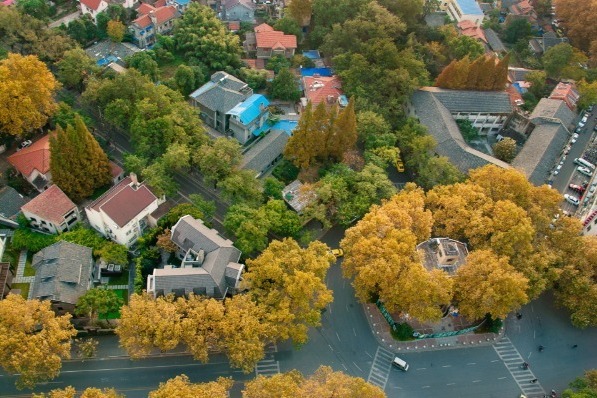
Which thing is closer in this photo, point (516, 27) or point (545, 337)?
point (545, 337)

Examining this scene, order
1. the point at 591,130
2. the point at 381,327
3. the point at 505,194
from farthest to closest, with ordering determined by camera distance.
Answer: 1. the point at 591,130
2. the point at 505,194
3. the point at 381,327

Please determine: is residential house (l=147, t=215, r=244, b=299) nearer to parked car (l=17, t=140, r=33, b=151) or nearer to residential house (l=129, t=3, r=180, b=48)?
parked car (l=17, t=140, r=33, b=151)

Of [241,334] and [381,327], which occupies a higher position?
[241,334]

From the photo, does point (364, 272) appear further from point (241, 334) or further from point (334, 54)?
point (334, 54)

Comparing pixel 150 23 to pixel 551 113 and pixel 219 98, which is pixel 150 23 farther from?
pixel 551 113

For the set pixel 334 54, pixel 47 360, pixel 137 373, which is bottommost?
pixel 137 373

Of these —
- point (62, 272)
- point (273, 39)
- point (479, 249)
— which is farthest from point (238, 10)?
point (479, 249)

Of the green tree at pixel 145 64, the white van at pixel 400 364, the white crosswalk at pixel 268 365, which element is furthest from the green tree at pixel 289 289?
the green tree at pixel 145 64

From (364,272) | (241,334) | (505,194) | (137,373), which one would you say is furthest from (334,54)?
(137,373)
